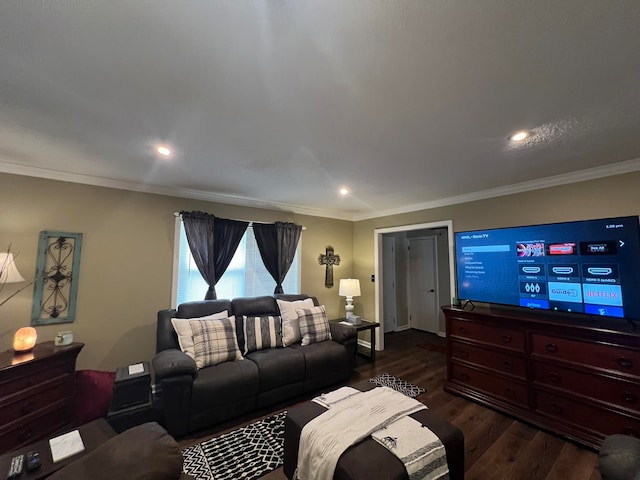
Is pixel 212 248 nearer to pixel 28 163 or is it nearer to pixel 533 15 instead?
pixel 28 163

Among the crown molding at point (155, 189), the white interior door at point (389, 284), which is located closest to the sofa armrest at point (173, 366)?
the crown molding at point (155, 189)

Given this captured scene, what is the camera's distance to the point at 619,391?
2.11 m

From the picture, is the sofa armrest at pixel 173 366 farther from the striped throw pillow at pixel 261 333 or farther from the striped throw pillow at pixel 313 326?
the striped throw pillow at pixel 313 326

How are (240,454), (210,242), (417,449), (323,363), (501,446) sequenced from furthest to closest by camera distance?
(210,242) → (323,363) → (501,446) → (240,454) → (417,449)

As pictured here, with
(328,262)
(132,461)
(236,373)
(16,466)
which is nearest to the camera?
(132,461)

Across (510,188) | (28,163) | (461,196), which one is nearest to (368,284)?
(461,196)

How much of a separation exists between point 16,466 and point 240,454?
52.2 inches

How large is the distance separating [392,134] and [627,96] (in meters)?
1.30

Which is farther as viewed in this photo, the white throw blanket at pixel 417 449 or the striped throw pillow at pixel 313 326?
the striped throw pillow at pixel 313 326

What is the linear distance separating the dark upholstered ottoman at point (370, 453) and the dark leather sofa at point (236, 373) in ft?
2.93

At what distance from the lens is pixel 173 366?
89.5 inches

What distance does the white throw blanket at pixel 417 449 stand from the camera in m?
1.44

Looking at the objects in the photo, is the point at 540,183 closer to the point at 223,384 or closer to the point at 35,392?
the point at 223,384

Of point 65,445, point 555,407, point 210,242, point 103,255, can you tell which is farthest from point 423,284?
point 65,445
